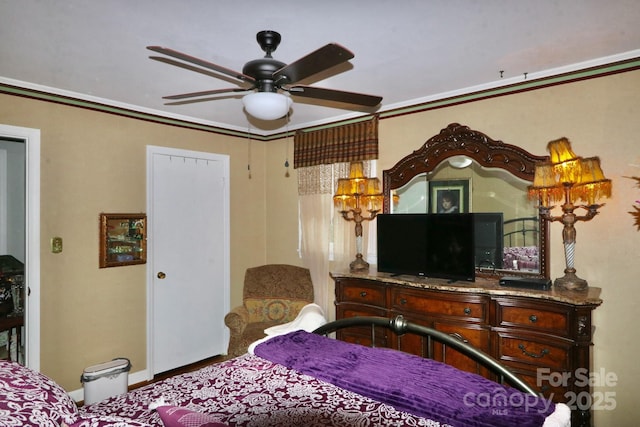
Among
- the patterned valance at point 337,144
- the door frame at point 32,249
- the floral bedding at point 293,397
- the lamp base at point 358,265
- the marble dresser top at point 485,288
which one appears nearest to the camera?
the floral bedding at point 293,397

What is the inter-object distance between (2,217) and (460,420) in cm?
518

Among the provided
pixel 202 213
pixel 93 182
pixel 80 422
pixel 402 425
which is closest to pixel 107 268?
pixel 93 182

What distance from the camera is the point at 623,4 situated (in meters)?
1.92

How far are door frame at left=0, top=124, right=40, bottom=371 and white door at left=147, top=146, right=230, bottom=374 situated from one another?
0.92m

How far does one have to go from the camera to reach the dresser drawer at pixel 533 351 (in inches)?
95.3

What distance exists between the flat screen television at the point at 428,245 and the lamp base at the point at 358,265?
8.1 inches

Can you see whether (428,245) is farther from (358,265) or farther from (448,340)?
(448,340)

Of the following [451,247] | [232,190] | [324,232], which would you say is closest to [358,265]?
[324,232]

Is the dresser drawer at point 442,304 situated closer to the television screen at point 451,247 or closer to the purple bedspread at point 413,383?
the television screen at point 451,247

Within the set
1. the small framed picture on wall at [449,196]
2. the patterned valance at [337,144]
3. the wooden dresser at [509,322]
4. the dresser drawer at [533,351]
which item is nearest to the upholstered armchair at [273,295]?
the wooden dresser at [509,322]

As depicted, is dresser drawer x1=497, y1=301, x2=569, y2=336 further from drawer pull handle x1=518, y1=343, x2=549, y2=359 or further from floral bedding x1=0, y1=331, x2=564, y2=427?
floral bedding x1=0, y1=331, x2=564, y2=427

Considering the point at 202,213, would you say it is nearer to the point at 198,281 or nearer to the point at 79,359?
the point at 198,281

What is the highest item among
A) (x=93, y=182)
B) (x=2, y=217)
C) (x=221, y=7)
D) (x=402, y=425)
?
(x=221, y=7)

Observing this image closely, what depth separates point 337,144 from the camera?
4.03m
